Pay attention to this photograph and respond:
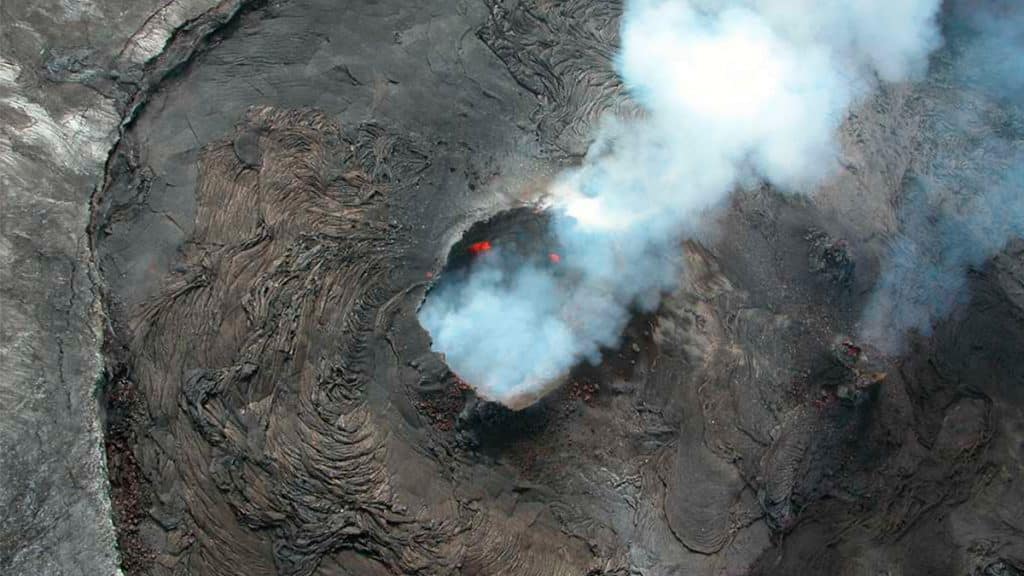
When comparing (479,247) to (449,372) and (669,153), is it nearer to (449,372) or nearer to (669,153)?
(449,372)

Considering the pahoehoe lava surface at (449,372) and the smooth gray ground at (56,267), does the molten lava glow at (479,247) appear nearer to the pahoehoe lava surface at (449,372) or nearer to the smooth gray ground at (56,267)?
the pahoehoe lava surface at (449,372)

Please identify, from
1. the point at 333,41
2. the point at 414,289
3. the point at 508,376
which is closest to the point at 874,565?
the point at 508,376

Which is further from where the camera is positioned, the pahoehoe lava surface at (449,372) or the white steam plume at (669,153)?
the white steam plume at (669,153)

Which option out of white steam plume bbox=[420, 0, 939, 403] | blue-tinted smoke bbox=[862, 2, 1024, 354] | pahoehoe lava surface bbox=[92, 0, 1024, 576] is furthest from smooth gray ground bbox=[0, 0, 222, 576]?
blue-tinted smoke bbox=[862, 2, 1024, 354]

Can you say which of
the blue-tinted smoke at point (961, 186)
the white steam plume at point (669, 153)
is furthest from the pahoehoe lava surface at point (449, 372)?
the white steam plume at point (669, 153)

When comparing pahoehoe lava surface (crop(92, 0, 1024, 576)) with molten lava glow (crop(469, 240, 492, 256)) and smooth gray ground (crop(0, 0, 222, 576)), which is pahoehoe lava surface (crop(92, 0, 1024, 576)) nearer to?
smooth gray ground (crop(0, 0, 222, 576))

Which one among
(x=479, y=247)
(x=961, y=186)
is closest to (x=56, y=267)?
(x=479, y=247)
